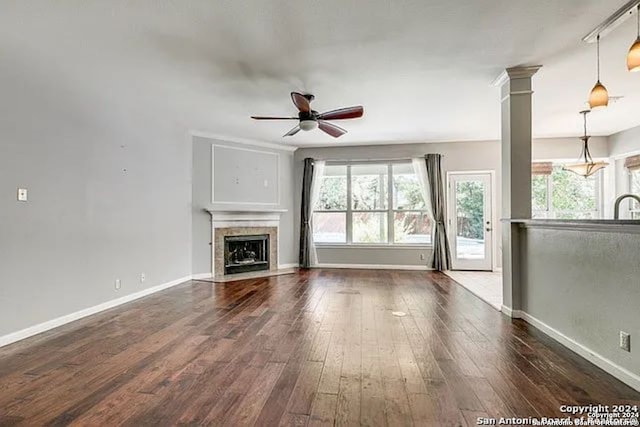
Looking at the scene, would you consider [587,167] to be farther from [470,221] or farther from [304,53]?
[304,53]

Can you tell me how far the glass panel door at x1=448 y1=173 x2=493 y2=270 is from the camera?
712 cm

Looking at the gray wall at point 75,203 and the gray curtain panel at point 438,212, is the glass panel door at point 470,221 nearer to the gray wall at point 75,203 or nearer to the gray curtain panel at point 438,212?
the gray curtain panel at point 438,212

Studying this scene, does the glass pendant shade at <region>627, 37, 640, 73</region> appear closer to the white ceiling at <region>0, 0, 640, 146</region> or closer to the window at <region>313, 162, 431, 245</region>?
the white ceiling at <region>0, 0, 640, 146</region>

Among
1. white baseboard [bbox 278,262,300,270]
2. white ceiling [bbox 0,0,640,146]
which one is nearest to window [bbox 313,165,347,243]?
white baseboard [bbox 278,262,300,270]

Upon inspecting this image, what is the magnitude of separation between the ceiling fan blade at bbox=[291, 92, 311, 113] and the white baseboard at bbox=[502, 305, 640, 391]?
3.20 meters

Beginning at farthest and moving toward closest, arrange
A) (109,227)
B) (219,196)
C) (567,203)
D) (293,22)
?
(567,203), (219,196), (109,227), (293,22)

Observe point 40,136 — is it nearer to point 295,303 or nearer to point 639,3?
point 295,303

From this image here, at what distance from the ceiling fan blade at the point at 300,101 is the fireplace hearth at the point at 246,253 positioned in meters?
3.60

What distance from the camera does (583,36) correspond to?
116 inches

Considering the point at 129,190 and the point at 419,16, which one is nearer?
the point at 419,16

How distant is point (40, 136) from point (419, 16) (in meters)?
3.82

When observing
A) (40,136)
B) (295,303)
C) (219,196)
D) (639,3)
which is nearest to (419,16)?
(639,3)

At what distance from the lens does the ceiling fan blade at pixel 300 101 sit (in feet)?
11.9

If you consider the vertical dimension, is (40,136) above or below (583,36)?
below
